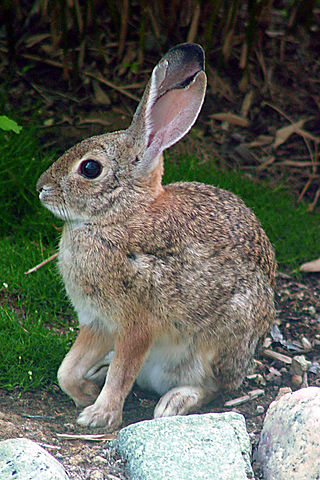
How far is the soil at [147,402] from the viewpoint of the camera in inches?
151

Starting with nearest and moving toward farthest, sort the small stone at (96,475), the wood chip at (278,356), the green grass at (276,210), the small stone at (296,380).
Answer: the small stone at (96,475) < the small stone at (296,380) < the wood chip at (278,356) < the green grass at (276,210)

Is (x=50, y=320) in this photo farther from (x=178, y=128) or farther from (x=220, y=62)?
(x=220, y=62)

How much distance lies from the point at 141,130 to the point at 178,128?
21 cm

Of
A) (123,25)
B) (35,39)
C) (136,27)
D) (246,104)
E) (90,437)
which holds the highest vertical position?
(123,25)

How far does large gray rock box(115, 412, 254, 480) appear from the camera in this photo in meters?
3.54

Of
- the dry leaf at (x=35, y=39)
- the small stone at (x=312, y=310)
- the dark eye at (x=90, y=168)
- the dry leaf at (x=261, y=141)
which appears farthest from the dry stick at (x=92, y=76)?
the dark eye at (x=90, y=168)

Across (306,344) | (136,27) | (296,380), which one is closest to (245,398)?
(296,380)

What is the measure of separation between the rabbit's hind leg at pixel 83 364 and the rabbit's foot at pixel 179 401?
0.43 meters

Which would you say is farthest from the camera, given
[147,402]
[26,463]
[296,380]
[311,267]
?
[311,267]

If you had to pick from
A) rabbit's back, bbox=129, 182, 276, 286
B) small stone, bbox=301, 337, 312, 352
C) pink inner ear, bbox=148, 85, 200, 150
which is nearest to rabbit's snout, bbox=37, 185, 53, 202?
rabbit's back, bbox=129, 182, 276, 286

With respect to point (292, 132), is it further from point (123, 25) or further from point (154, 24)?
point (123, 25)

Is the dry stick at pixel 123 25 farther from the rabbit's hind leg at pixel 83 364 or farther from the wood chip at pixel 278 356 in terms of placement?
the rabbit's hind leg at pixel 83 364

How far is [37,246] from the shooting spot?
19.2 ft

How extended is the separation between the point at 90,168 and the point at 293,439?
1816 mm
